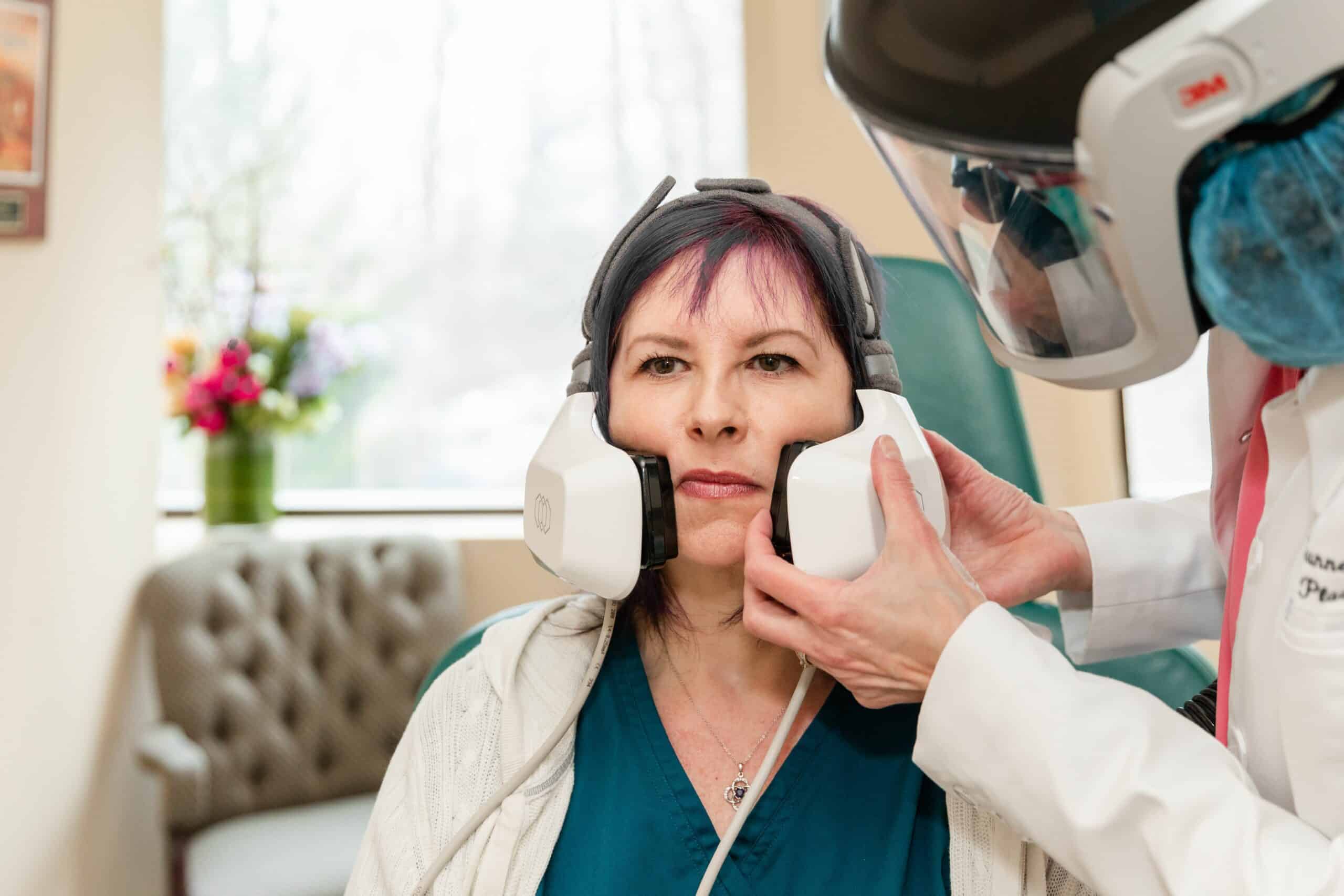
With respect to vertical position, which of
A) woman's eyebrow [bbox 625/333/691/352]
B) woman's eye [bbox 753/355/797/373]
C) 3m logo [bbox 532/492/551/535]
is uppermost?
woman's eyebrow [bbox 625/333/691/352]

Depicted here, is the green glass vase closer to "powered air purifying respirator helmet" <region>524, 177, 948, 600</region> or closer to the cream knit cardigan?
the cream knit cardigan

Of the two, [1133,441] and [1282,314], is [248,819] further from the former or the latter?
[1282,314]

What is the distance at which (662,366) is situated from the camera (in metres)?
1.12

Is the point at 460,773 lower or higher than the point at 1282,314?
lower

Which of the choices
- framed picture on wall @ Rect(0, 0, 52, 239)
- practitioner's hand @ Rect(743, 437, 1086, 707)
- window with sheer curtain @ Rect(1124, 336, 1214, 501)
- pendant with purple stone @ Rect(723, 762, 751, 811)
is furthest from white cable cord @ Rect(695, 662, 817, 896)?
framed picture on wall @ Rect(0, 0, 52, 239)

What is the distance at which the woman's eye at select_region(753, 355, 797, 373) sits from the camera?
3.59 ft

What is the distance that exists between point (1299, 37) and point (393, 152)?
9.77 feet

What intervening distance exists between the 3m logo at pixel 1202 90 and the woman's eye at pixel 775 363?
528 millimetres

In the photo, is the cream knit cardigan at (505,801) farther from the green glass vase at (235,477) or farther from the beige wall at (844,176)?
the green glass vase at (235,477)

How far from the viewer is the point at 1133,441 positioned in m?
2.26

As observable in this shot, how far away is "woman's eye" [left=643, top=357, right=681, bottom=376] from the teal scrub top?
356mm

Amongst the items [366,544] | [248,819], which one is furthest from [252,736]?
[366,544]

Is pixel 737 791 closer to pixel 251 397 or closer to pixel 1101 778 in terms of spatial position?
pixel 1101 778

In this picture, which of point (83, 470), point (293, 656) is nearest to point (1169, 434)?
point (293, 656)
